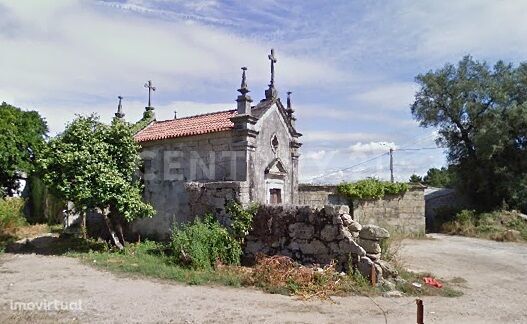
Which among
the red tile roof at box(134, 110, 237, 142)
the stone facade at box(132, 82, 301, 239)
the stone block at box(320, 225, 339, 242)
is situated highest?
the red tile roof at box(134, 110, 237, 142)

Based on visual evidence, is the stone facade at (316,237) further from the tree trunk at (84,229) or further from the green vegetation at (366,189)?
the green vegetation at (366,189)

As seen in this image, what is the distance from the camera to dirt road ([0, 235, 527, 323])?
21.1 feet

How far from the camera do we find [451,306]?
7.36 metres

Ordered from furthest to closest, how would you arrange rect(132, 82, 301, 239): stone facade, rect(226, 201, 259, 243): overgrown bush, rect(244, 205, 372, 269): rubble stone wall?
rect(132, 82, 301, 239): stone facade
rect(226, 201, 259, 243): overgrown bush
rect(244, 205, 372, 269): rubble stone wall

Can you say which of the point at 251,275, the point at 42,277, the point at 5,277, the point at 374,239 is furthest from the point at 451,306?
the point at 5,277

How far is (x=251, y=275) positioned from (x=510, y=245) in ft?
41.7

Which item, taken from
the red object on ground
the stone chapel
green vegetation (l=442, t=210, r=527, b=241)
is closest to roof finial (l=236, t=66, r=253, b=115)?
the stone chapel

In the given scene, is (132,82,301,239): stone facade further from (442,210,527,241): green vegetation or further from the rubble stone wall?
(442,210,527,241): green vegetation

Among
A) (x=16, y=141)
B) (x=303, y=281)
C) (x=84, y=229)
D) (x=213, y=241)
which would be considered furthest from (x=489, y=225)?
(x=16, y=141)

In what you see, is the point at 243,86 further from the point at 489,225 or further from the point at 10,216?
the point at 489,225

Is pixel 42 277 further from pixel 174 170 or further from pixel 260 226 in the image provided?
pixel 174 170

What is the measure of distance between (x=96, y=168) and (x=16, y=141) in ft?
15.4

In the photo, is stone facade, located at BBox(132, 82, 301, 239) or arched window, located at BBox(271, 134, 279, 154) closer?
stone facade, located at BBox(132, 82, 301, 239)

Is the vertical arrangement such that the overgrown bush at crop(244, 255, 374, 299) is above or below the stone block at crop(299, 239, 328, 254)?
below
